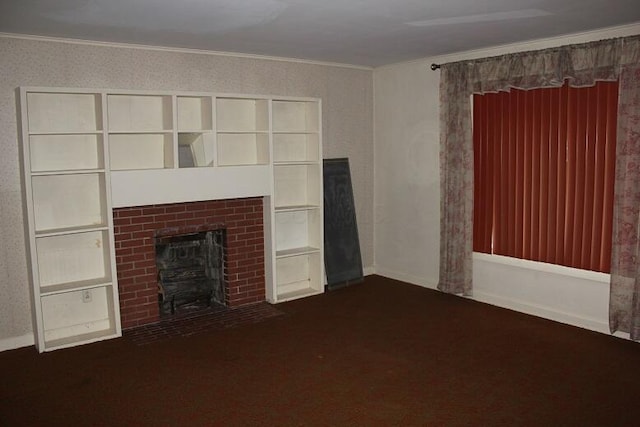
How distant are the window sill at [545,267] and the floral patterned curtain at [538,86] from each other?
170mm

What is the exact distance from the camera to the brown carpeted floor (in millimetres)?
3293

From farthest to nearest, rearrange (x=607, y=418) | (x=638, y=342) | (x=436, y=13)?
(x=638, y=342)
(x=436, y=13)
(x=607, y=418)

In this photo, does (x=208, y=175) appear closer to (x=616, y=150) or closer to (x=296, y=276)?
(x=296, y=276)

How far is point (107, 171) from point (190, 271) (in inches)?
53.7

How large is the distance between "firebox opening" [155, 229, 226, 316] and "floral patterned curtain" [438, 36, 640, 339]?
2303mm

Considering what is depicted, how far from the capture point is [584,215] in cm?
463

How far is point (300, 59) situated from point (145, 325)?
9.92 ft

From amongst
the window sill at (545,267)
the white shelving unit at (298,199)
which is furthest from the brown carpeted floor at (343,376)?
the white shelving unit at (298,199)

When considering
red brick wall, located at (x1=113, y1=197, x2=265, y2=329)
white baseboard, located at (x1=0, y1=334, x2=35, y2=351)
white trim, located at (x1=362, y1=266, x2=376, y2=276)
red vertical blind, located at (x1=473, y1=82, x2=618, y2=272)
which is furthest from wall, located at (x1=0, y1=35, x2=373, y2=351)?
red vertical blind, located at (x1=473, y1=82, x2=618, y2=272)

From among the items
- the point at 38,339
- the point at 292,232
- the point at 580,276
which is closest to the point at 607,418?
the point at 580,276

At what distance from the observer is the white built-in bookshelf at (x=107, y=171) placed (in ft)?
14.4

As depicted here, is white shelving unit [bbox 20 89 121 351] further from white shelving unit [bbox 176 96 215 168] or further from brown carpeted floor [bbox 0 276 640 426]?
white shelving unit [bbox 176 96 215 168]

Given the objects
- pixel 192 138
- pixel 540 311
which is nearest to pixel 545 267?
pixel 540 311

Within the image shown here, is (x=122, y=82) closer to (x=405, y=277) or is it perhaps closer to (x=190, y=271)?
(x=190, y=271)
